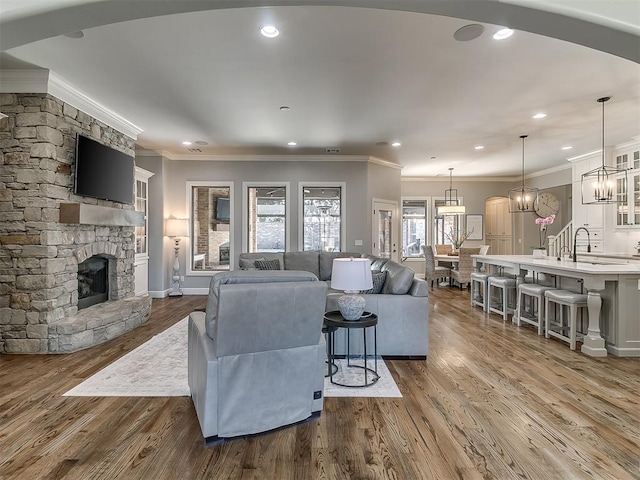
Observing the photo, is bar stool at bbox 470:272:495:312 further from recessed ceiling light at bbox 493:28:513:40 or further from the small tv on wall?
the small tv on wall

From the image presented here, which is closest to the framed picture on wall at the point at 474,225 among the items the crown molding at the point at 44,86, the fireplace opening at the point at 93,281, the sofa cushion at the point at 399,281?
the sofa cushion at the point at 399,281

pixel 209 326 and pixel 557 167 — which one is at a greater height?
pixel 557 167

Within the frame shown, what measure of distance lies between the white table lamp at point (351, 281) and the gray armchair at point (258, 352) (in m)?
0.64

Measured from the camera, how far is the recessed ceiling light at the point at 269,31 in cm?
282

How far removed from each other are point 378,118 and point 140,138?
407 cm

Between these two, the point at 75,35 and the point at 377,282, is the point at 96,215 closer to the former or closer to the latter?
the point at 75,35

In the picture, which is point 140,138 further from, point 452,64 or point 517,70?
point 517,70

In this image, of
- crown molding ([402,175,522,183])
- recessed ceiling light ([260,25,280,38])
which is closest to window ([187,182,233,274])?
recessed ceiling light ([260,25,280,38])

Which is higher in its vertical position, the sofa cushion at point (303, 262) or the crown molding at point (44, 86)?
the crown molding at point (44, 86)

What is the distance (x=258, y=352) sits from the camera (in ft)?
7.27

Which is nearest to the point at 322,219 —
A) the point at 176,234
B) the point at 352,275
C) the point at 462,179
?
the point at 176,234

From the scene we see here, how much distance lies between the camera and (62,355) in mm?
3867

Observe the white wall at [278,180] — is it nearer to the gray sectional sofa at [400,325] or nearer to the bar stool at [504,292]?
the bar stool at [504,292]

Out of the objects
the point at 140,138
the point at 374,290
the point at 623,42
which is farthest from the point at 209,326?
the point at 140,138
